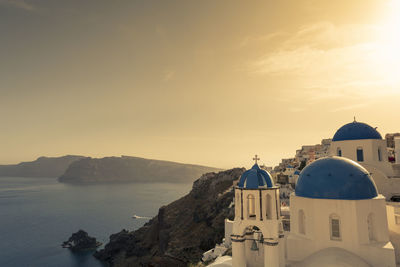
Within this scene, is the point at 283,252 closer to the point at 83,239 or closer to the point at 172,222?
the point at 172,222

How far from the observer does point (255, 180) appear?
579 inches

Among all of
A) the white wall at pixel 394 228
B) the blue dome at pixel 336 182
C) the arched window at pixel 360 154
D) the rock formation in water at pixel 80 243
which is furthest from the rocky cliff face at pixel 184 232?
the blue dome at pixel 336 182

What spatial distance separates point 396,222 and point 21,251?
9187 centimetres

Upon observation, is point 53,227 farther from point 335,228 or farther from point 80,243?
point 335,228

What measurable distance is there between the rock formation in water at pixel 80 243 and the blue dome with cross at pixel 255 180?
79044 mm

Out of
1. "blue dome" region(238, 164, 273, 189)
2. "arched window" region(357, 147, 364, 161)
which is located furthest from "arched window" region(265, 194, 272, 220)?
"arched window" region(357, 147, 364, 161)

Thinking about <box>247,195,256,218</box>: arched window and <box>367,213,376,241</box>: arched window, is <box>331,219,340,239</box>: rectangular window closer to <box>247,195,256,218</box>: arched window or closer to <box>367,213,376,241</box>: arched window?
<box>367,213,376,241</box>: arched window

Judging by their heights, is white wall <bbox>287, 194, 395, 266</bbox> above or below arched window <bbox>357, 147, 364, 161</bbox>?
below

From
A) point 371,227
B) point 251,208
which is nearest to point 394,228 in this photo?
point 371,227

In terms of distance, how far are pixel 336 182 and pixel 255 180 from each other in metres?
4.23

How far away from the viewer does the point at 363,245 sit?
12812mm

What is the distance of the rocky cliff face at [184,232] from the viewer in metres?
51.2

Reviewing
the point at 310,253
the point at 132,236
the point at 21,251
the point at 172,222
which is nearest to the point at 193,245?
the point at 172,222

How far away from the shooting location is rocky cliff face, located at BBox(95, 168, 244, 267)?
51.2 metres
